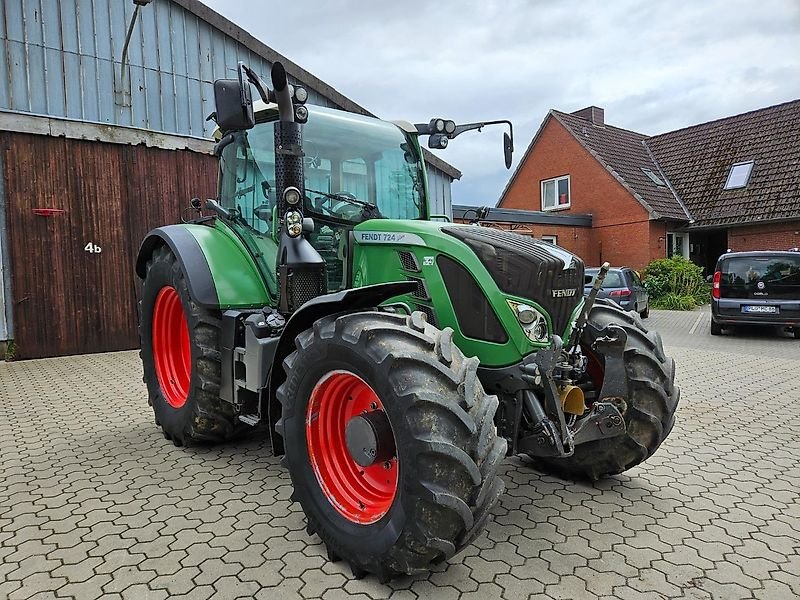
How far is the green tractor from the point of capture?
97.3 inches

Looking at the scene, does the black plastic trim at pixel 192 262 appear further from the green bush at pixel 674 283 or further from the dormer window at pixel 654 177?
the dormer window at pixel 654 177

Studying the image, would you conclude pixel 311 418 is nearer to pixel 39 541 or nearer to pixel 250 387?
pixel 250 387

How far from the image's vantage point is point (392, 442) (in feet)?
8.96

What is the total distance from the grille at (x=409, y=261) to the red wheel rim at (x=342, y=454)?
2.40 feet

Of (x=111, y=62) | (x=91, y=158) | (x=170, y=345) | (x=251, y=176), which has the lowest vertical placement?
(x=170, y=345)

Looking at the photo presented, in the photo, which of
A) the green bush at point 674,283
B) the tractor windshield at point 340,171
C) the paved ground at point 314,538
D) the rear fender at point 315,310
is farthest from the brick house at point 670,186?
the rear fender at point 315,310

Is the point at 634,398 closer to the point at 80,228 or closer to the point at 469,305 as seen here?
the point at 469,305

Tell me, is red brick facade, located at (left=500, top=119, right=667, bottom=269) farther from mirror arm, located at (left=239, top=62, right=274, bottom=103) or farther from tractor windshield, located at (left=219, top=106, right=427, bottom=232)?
mirror arm, located at (left=239, top=62, right=274, bottom=103)

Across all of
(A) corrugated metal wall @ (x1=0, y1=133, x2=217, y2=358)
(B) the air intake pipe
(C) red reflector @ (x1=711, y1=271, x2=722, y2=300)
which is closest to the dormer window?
(C) red reflector @ (x1=711, y1=271, x2=722, y2=300)

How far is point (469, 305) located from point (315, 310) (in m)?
0.79

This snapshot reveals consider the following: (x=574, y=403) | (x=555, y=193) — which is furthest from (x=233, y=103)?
(x=555, y=193)

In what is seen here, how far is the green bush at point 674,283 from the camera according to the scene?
1842cm

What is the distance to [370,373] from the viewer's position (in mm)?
2607

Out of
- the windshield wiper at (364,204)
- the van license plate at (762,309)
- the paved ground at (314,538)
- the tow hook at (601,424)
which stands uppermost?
the windshield wiper at (364,204)
